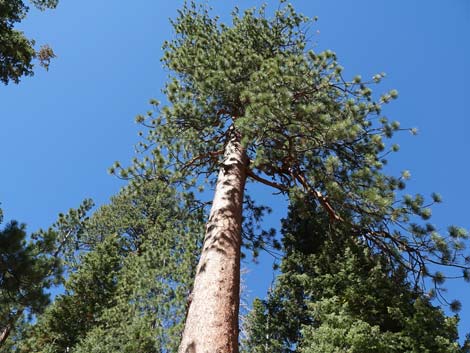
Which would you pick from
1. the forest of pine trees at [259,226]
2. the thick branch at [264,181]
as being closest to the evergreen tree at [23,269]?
the forest of pine trees at [259,226]

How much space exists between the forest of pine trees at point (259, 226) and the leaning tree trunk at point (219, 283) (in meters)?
0.02

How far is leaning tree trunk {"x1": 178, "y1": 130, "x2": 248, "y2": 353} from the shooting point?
334cm

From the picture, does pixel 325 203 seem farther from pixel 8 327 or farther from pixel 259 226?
pixel 8 327

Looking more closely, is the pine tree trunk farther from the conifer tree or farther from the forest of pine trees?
the conifer tree

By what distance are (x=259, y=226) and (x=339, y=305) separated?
95.9 inches

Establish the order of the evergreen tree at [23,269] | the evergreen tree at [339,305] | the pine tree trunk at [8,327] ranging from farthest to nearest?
the pine tree trunk at [8,327] → the evergreen tree at [339,305] → the evergreen tree at [23,269]

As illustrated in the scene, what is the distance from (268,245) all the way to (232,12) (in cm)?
581

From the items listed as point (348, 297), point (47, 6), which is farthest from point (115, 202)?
point (348, 297)

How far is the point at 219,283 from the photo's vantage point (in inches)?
154

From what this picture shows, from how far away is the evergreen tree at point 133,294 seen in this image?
7.80m

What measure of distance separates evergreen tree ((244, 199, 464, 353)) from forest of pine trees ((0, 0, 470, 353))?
2cm

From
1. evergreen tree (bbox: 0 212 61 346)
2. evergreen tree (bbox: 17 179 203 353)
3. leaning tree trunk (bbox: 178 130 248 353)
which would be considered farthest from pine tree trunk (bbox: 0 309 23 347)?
leaning tree trunk (bbox: 178 130 248 353)

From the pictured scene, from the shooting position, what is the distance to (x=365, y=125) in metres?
6.20

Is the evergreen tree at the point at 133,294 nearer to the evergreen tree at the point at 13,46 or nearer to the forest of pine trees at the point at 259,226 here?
the forest of pine trees at the point at 259,226
